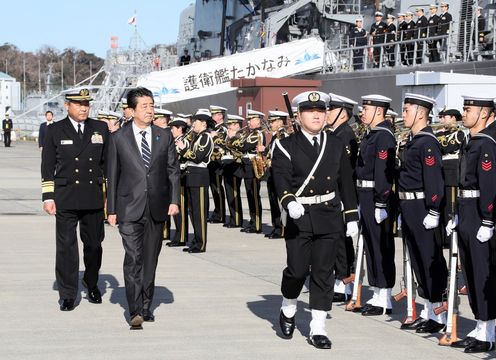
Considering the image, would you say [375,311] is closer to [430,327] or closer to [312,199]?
[430,327]

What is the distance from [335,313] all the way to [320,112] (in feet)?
7.30

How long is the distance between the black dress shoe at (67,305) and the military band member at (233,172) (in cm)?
784

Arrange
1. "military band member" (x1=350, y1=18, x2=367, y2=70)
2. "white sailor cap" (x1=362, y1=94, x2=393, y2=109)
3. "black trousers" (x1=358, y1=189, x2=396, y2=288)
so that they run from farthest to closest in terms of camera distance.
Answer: "military band member" (x1=350, y1=18, x2=367, y2=70), "white sailor cap" (x1=362, y1=94, x2=393, y2=109), "black trousers" (x1=358, y1=189, x2=396, y2=288)

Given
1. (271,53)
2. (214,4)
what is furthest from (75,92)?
(214,4)

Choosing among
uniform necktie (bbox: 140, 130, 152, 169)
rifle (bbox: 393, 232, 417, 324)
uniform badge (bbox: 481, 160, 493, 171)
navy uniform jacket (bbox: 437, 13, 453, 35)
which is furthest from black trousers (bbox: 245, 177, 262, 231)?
navy uniform jacket (bbox: 437, 13, 453, 35)

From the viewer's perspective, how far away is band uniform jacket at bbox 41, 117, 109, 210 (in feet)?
32.0

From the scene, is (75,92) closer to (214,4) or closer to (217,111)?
(217,111)

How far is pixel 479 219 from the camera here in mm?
8078

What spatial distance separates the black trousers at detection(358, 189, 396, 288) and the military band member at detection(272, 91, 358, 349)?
4.29 ft

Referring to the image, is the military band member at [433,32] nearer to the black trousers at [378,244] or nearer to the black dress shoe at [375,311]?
the black trousers at [378,244]

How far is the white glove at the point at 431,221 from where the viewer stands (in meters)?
8.64

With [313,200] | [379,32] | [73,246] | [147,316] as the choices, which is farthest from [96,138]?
[379,32]

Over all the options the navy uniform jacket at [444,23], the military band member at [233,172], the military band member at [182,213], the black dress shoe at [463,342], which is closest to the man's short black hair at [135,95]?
the black dress shoe at [463,342]

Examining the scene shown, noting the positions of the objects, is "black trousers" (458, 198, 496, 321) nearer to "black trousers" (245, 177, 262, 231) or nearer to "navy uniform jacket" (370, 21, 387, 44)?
"black trousers" (245, 177, 262, 231)
